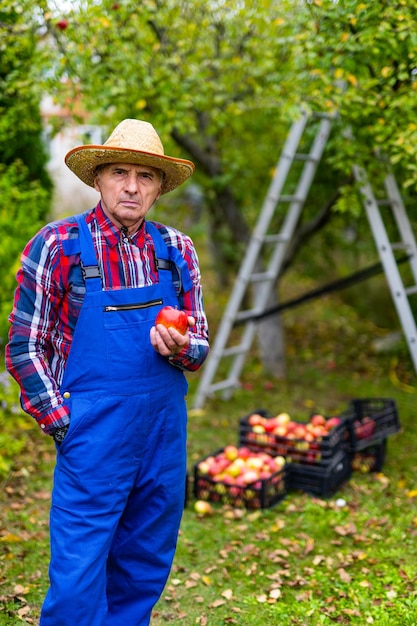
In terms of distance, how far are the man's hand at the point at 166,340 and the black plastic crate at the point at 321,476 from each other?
249cm

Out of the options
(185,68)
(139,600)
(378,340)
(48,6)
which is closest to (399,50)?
(185,68)

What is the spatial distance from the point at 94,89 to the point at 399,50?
2.40 meters

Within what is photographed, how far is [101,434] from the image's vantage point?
7.83 feet

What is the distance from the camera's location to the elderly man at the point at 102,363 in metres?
2.36

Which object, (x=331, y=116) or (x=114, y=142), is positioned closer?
(x=114, y=142)

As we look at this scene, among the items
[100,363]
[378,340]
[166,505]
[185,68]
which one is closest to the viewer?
[100,363]

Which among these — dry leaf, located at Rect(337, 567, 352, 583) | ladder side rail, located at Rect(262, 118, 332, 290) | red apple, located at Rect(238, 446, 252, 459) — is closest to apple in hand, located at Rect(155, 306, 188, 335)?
dry leaf, located at Rect(337, 567, 352, 583)

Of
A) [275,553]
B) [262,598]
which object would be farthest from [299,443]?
[262,598]

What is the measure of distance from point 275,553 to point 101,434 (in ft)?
6.44

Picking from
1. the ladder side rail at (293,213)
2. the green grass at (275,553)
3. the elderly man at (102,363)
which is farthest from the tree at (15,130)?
the elderly man at (102,363)

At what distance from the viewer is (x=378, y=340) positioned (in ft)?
28.5

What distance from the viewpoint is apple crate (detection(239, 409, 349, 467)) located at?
4.61 metres

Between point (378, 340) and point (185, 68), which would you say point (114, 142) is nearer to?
point (185, 68)

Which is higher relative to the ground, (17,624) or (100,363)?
(100,363)
